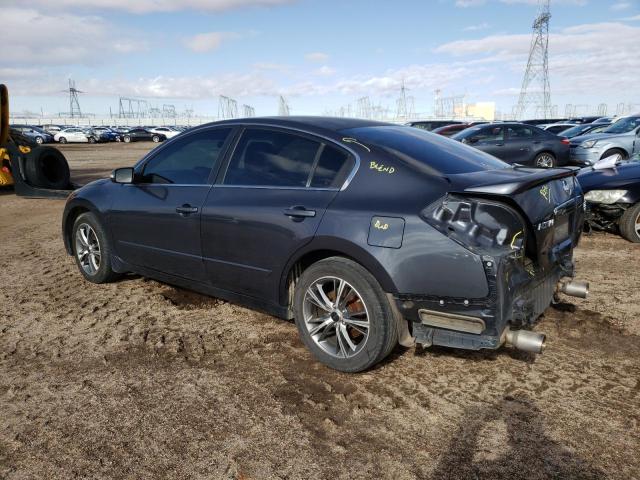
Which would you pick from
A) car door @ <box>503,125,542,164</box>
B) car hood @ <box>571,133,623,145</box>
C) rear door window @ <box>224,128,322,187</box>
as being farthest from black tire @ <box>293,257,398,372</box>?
car hood @ <box>571,133,623,145</box>

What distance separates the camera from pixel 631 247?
6453 millimetres

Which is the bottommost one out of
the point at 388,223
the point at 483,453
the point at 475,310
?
the point at 483,453

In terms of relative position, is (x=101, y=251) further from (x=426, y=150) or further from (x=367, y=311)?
(x=426, y=150)

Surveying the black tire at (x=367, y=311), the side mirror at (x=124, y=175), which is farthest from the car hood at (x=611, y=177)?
the side mirror at (x=124, y=175)

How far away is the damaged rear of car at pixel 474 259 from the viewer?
278 cm

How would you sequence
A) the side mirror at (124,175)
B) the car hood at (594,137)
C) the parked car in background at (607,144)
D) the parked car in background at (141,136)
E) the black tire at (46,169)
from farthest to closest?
the parked car in background at (141,136) < the car hood at (594,137) < the parked car in background at (607,144) < the black tire at (46,169) < the side mirror at (124,175)

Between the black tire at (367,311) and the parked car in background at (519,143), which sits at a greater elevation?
the parked car in background at (519,143)

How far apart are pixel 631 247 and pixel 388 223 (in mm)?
4883

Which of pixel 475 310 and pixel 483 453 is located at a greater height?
pixel 475 310

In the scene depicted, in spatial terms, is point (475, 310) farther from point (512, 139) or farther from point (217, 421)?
point (512, 139)

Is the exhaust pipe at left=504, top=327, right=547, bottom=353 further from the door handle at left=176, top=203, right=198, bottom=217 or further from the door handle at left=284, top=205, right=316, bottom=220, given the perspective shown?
the door handle at left=176, top=203, right=198, bottom=217

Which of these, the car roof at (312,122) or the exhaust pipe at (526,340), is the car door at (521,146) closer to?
the car roof at (312,122)

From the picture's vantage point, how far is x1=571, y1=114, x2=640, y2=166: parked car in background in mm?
13219

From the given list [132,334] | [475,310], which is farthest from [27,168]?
[475,310]
